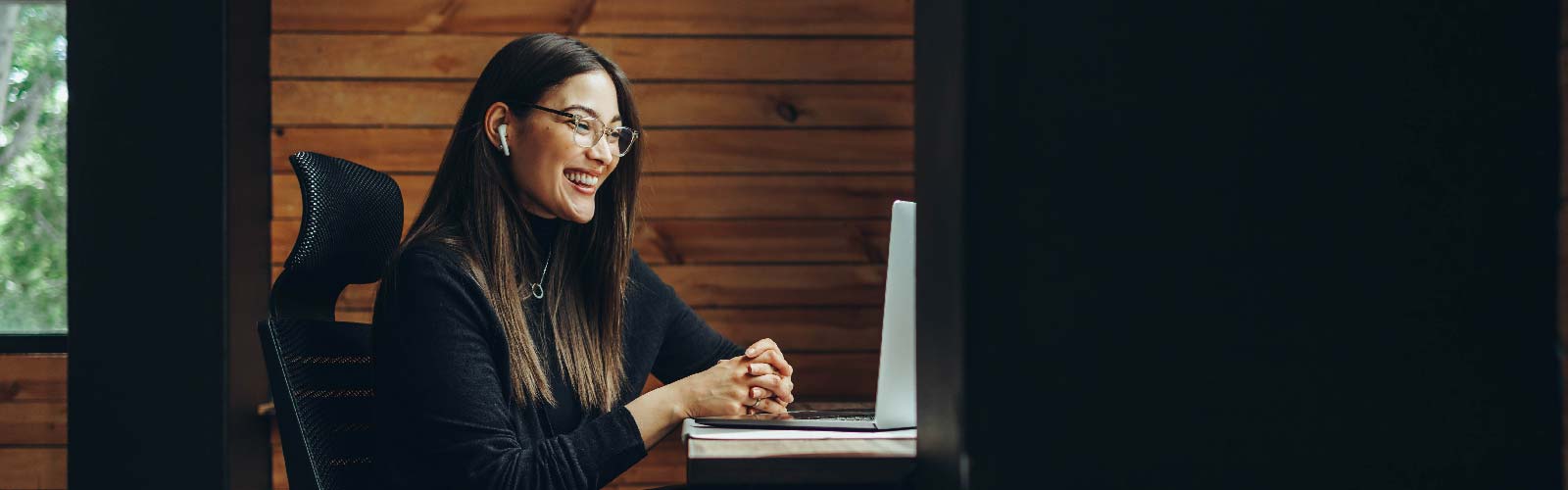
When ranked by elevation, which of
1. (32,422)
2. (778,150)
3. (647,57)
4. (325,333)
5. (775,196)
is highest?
(647,57)

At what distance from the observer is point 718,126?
8.86 ft

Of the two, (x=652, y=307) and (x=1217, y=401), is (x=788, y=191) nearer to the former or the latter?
(x=652, y=307)

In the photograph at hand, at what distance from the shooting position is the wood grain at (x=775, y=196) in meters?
2.71

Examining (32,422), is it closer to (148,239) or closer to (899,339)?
(148,239)

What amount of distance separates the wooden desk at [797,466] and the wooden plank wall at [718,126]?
1.60 metres

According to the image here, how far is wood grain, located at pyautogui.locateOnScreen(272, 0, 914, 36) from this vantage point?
2637mm

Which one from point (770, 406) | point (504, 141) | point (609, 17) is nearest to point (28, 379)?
point (609, 17)

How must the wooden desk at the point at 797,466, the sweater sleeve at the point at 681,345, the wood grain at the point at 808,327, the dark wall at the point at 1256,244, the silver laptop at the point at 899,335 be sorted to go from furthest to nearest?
the wood grain at the point at 808,327
the sweater sleeve at the point at 681,345
the silver laptop at the point at 899,335
the wooden desk at the point at 797,466
the dark wall at the point at 1256,244

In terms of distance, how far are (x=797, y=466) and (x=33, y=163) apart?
2.53m

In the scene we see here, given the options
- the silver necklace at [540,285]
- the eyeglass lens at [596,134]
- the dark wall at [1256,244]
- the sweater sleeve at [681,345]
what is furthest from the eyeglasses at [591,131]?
the dark wall at [1256,244]

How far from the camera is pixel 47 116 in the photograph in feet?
9.14

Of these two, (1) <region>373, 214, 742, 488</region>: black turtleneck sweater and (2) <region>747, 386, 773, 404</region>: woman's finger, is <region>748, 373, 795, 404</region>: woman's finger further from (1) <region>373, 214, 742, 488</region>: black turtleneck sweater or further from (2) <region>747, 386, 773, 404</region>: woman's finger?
(1) <region>373, 214, 742, 488</region>: black turtleneck sweater

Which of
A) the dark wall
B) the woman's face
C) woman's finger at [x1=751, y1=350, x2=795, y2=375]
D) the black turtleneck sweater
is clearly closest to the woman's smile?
the woman's face

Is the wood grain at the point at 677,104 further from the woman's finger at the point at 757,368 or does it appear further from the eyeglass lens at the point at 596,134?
the woman's finger at the point at 757,368
